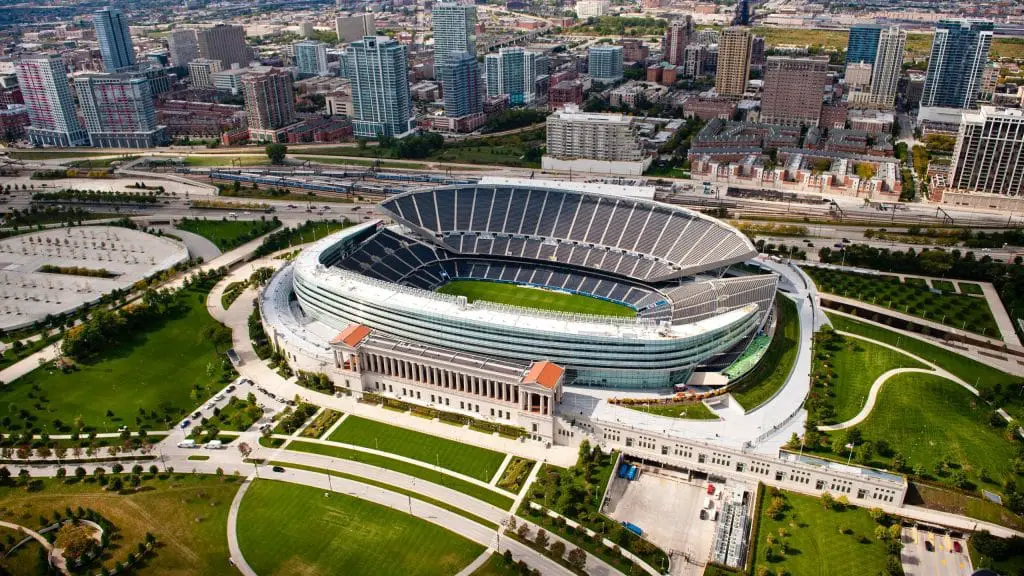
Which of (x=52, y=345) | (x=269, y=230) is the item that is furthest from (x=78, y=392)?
(x=269, y=230)

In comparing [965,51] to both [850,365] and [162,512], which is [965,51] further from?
[162,512]

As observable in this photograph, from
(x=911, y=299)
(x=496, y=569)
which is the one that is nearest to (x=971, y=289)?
(x=911, y=299)

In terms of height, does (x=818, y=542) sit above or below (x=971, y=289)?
below

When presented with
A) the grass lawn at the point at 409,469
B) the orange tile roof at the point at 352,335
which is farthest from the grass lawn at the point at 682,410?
the orange tile roof at the point at 352,335

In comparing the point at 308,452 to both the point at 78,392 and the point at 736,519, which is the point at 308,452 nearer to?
the point at 78,392

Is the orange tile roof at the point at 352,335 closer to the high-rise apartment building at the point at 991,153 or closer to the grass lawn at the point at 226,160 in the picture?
the grass lawn at the point at 226,160

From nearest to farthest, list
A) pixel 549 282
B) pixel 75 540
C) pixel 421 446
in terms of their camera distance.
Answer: pixel 75 540, pixel 421 446, pixel 549 282

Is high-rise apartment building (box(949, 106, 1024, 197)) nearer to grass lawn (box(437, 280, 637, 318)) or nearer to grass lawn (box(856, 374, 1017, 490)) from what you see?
grass lawn (box(856, 374, 1017, 490))

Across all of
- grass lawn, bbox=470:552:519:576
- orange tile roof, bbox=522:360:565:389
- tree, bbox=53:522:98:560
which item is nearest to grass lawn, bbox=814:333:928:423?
orange tile roof, bbox=522:360:565:389

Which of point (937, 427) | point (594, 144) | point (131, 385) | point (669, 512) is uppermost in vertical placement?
point (594, 144)
